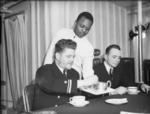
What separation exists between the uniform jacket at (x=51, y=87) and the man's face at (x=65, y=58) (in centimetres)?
5

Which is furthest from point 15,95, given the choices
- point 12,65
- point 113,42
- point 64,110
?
point 64,110

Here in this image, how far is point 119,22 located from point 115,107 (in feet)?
6.49

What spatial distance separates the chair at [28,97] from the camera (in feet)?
4.91

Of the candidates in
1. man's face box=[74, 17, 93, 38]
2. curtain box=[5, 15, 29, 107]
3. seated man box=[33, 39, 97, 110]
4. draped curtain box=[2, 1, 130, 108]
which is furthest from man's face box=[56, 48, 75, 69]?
curtain box=[5, 15, 29, 107]

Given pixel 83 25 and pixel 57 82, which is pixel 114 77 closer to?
pixel 83 25

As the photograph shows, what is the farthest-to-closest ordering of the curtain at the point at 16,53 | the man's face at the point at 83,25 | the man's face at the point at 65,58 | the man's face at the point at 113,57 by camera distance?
the curtain at the point at 16,53
the man's face at the point at 113,57
the man's face at the point at 83,25
the man's face at the point at 65,58

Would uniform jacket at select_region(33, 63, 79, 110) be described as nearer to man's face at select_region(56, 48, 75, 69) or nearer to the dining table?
man's face at select_region(56, 48, 75, 69)

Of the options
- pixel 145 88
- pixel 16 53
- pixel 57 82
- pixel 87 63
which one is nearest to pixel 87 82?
pixel 57 82

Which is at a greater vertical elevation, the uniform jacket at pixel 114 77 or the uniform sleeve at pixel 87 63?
the uniform sleeve at pixel 87 63

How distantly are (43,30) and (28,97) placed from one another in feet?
3.94

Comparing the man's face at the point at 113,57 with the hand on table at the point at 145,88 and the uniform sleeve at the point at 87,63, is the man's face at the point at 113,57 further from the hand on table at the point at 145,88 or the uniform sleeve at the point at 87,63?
the hand on table at the point at 145,88

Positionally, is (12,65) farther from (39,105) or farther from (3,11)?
(39,105)

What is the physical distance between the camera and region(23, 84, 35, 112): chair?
150 centimetres

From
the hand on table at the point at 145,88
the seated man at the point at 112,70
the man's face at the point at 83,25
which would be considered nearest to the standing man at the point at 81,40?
the man's face at the point at 83,25
